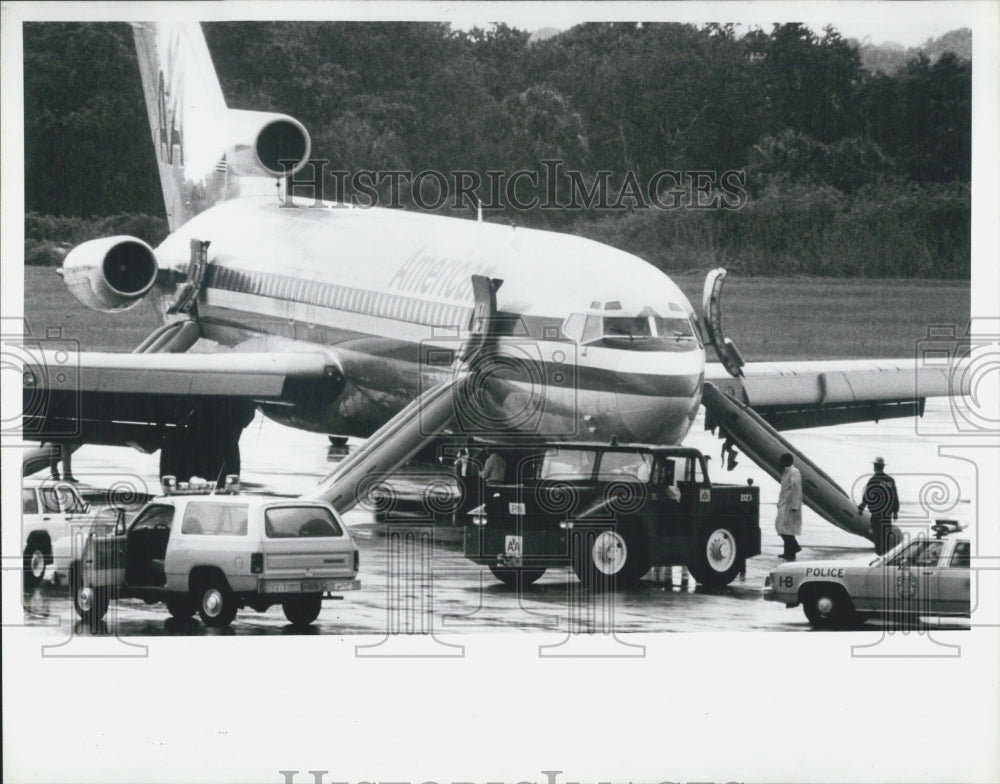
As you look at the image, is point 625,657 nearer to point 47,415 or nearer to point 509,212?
point 509,212

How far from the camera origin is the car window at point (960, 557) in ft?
63.5

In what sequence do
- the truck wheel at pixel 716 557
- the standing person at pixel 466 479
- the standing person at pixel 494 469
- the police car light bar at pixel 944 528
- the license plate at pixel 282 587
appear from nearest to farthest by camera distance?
the license plate at pixel 282 587 < the police car light bar at pixel 944 528 < the truck wheel at pixel 716 557 < the standing person at pixel 494 469 < the standing person at pixel 466 479

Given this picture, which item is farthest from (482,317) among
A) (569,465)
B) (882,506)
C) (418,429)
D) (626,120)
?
(882,506)

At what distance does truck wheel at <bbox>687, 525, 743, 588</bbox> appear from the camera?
20.3 meters

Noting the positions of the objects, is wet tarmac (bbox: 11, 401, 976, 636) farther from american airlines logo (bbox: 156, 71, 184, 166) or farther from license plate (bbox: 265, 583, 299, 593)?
american airlines logo (bbox: 156, 71, 184, 166)

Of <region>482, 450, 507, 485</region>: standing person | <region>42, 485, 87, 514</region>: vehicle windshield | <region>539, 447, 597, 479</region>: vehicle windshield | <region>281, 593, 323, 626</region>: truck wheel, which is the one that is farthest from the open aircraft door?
<region>42, 485, 87, 514</region>: vehicle windshield

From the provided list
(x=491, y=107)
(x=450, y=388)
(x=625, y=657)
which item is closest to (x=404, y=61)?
(x=491, y=107)

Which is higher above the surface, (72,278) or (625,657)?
(72,278)

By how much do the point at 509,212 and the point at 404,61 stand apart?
7.25ft

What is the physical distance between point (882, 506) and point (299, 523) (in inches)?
288

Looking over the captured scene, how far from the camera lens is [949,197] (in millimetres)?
21266

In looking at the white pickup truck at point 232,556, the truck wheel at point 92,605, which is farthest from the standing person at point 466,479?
the truck wheel at point 92,605

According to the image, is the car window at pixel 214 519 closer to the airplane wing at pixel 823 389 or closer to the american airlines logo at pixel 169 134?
the airplane wing at pixel 823 389

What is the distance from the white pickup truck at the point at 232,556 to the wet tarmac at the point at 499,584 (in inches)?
15.7
